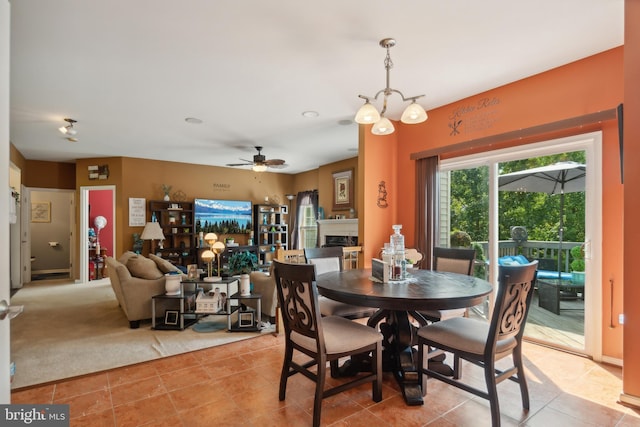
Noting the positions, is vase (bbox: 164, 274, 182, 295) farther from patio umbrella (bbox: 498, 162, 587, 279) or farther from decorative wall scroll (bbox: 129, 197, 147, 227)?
patio umbrella (bbox: 498, 162, 587, 279)

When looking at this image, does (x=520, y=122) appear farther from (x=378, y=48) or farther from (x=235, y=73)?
(x=235, y=73)

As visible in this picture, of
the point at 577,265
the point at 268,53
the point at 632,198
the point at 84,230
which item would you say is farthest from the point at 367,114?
the point at 84,230

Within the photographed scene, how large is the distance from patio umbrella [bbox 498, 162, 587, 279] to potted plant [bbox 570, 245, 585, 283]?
0.12 metres

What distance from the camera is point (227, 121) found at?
462cm

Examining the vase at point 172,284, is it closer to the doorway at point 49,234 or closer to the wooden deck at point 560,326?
the wooden deck at point 560,326

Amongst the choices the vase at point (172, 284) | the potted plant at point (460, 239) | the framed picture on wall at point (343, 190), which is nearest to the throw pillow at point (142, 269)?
the vase at point (172, 284)

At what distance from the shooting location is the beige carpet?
274cm

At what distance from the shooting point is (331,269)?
130 inches

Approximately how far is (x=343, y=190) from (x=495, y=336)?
531 cm

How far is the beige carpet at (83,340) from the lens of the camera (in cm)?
274

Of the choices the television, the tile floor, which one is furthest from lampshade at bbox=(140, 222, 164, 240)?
the tile floor

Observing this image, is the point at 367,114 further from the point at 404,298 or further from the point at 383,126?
the point at 404,298

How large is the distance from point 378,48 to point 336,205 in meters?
4.60

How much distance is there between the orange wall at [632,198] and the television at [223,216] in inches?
283
